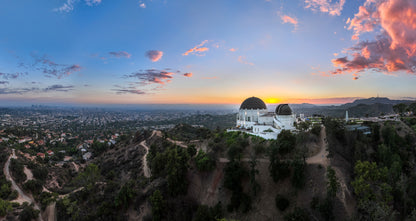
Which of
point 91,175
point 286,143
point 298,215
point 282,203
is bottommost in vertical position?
point 91,175

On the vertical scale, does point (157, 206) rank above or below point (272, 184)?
below

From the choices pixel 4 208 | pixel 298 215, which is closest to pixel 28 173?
pixel 4 208

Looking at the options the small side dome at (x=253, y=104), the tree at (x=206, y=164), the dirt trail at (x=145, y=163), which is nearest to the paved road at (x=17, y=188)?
the dirt trail at (x=145, y=163)

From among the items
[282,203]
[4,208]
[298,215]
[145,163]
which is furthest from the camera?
[145,163]

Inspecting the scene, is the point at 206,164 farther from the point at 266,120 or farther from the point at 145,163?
the point at 145,163

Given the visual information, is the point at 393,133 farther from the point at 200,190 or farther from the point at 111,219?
the point at 111,219

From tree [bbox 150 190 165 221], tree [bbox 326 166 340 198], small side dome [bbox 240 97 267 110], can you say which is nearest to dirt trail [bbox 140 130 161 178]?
tree [bbox 150 190 165 221]

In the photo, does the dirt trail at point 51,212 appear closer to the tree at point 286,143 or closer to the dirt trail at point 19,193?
the dirt trail at point 19,193
